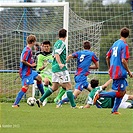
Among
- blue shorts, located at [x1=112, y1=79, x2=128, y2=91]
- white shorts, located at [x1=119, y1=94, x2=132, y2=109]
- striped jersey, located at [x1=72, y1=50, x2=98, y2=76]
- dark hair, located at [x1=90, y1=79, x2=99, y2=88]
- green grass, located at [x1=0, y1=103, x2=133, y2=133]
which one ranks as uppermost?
striped jersey, located at [x1=72, y1=50, x2=98, y2=76]

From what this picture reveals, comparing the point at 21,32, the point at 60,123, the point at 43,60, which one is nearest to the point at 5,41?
the point at 21,32

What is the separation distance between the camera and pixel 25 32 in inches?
782

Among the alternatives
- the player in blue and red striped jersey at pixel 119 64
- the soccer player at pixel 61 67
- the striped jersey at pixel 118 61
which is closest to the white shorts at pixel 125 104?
the soccer player at pixel 61 67

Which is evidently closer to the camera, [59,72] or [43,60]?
[59,72]

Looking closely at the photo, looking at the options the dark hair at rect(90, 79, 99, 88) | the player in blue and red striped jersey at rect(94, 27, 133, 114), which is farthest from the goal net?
the player in blue and red striped jersey at rect(94, 27, 133, 114)

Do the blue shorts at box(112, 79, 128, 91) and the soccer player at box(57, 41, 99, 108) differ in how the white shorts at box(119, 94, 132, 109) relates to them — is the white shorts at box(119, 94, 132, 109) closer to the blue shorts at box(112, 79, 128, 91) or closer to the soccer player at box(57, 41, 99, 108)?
the soccer player at box(57, 41, 99, 108)

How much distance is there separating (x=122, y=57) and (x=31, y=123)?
2.86m

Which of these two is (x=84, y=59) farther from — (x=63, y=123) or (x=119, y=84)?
(x=63, y=123)

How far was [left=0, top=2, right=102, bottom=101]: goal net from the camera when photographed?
19.2 metres

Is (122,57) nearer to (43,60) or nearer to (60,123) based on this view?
(60,123)

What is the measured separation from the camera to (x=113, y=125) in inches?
400

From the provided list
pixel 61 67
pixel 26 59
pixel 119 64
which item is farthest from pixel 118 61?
pixel 26 59

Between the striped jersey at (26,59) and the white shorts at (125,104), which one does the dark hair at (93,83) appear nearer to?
the white shorts at (125,104)

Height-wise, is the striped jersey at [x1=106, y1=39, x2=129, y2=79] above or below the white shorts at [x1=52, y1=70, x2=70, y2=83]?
above
